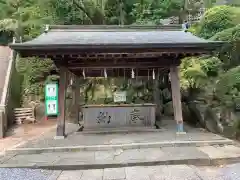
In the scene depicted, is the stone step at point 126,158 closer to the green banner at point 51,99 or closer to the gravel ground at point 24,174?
the gravel ground at point 24,174

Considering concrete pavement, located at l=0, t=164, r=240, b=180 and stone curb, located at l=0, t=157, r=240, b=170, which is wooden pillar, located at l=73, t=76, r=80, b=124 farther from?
concrete pavement, located at l=0, t=164, r=240, b=180

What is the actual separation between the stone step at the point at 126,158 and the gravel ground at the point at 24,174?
0.16 meters

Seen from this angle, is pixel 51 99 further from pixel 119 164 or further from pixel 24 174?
pixel 119 164

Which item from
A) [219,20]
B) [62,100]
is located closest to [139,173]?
[62,100]

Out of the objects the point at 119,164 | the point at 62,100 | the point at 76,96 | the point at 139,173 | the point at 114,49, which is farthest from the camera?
the point at 76,96

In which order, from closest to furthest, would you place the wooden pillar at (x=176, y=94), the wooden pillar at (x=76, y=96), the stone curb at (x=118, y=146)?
1. the stone curb at (x=118, y=146)
2. the wooden pillar at (x=176, y=94)
3. the wooden pillar at (x=76, y=96)

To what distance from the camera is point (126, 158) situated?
18.9ft

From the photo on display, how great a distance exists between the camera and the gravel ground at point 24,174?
4.86 metres

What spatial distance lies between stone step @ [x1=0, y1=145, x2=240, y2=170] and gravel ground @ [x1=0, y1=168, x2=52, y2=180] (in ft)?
0.54

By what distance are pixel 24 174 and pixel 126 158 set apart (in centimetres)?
218

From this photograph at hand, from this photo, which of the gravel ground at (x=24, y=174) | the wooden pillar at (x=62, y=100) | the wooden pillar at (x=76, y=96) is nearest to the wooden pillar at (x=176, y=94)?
the wooden pillar at (x=62, y=100)

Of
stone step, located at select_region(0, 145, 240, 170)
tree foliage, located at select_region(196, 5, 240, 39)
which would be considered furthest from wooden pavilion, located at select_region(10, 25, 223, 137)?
tree foliage, located at select_region(196, 5, 240, 39)

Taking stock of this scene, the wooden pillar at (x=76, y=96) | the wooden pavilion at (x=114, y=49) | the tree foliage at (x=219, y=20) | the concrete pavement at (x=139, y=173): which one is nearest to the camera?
the concrete pavement at (x=139, y=173)

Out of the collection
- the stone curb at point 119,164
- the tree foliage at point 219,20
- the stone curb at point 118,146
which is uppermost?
the tree foliage at point 219,20
